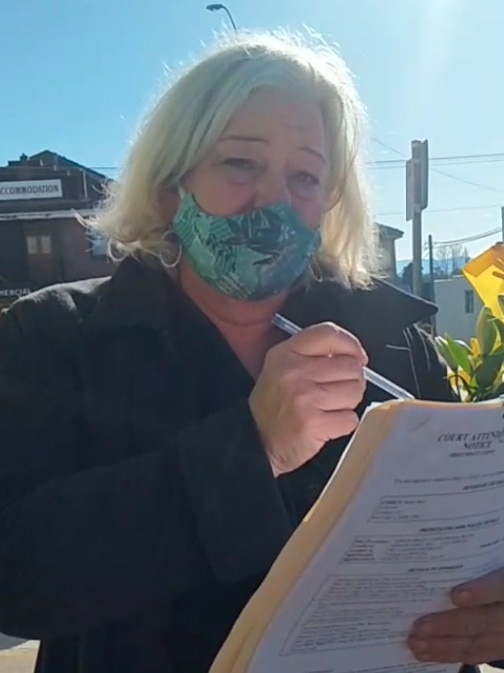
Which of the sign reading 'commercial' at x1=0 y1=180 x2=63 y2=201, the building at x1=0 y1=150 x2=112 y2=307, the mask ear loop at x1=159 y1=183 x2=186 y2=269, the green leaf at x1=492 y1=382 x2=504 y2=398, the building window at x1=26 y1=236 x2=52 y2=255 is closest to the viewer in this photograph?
the green leaf at x1=492 y1=382 x2=504 y2=398

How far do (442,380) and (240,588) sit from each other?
50 cm

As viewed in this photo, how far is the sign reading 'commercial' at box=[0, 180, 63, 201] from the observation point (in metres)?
19.2

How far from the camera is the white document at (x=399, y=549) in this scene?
679mm

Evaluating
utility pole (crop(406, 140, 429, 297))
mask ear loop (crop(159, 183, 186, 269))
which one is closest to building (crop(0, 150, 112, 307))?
utility pole (crop(406, 140, 429, 297))

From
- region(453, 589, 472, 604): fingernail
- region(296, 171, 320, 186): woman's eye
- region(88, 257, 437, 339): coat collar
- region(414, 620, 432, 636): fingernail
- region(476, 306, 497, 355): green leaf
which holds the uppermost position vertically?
region(296, 171, 320, 186): woman's eye

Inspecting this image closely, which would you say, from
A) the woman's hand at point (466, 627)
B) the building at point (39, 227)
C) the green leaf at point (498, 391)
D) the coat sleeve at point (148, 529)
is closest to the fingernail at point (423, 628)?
the woman's hand at point (466, 627)

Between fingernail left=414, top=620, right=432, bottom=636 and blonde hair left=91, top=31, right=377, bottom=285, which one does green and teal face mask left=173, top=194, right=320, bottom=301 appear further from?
fingernail left=414, top=620, right=432, bottom=636

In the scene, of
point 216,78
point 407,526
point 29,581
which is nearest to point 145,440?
point 29,581

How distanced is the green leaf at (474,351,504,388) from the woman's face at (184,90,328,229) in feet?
1.19

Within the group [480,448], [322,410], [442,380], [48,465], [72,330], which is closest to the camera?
[480,448]

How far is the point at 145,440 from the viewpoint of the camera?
1.07m

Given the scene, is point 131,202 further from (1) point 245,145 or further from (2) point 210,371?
(2) point 210,371

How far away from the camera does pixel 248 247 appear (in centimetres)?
117

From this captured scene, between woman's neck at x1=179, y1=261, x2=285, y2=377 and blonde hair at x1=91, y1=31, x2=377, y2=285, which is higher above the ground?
blonde hair at x1=91, y1=31, x2=377, y2=285
